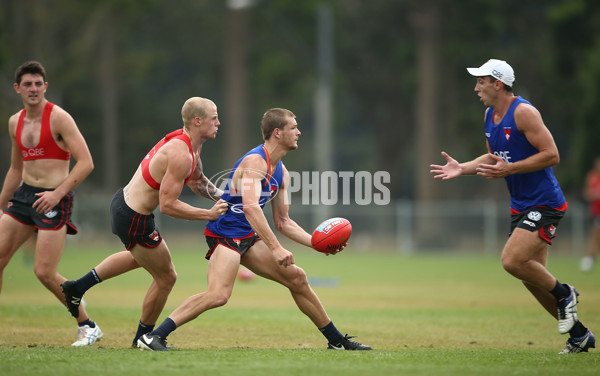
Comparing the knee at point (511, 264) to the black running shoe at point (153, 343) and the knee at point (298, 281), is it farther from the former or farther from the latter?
the black running shoe at point (153, 343)

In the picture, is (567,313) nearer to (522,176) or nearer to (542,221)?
(542,221)

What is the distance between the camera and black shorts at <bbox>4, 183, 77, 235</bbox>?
9289mm

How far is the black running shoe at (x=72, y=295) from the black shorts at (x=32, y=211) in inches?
29.4

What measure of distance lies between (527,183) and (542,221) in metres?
0.45

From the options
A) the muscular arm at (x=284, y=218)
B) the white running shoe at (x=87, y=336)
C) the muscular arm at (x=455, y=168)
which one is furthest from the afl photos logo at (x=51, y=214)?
the muscular arm at (x=455, y=168)

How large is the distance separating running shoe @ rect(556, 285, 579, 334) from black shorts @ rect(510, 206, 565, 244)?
635 mm

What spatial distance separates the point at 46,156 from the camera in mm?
9375

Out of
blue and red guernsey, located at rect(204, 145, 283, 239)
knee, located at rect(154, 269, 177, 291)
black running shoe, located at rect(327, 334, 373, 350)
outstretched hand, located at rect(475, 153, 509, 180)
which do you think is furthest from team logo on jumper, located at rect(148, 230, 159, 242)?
outstretched hand, located at rect(475, 153, 509, 180)

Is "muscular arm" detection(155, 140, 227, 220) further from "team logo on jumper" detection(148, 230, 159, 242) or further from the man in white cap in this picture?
the man in white cap

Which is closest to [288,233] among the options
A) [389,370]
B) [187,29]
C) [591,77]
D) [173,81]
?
[389,370]

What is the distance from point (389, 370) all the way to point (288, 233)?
2253 millimetres

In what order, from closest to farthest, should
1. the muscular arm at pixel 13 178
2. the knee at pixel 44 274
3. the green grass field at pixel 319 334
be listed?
the green grass field at pixel 319 334
the knee at pixel 44 274
the muscular arm at pixel 13 178

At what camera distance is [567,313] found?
842 centimetres

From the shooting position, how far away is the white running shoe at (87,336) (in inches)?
363
